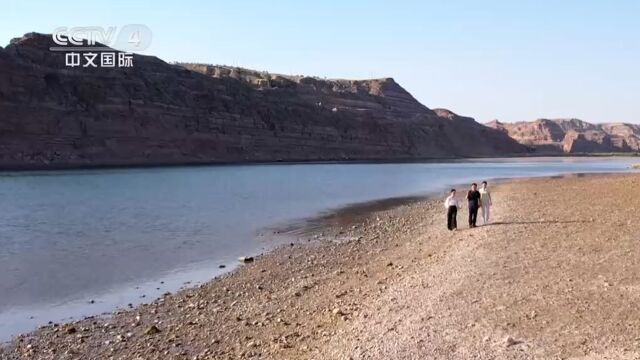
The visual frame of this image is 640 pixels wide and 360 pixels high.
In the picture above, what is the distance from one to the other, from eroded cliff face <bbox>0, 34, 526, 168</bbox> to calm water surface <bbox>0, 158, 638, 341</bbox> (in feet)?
107

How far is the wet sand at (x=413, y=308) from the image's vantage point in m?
7.60

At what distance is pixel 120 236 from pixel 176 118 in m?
79.0

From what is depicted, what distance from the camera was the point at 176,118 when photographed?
9988cm

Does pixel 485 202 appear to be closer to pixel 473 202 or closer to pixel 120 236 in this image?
pixel 473 202

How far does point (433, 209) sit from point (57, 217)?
60.3 feet

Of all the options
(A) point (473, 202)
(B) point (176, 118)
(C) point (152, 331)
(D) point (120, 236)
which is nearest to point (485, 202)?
(A) point (473, 202)

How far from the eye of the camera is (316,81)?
6289 inches

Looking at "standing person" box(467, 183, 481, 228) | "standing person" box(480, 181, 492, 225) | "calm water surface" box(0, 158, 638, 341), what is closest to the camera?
"calm water surface" box(0, 158, 638, 341)

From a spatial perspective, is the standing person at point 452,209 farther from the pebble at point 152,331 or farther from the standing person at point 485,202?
the pebble at point 152,331

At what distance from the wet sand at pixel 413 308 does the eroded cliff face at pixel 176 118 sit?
70510 mm

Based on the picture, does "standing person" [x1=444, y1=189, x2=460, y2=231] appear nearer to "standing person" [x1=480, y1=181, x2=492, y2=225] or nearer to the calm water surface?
"standing person" [x1=480, y1=181, x2=492, y2=225]

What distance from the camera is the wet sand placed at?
7.60 meters

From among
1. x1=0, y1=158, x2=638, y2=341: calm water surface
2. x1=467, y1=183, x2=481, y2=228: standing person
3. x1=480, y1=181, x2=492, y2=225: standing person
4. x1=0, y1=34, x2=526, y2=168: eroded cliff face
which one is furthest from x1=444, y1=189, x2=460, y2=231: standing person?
x1=0, y1=34, x2=526, y2=168: eroded cliff face

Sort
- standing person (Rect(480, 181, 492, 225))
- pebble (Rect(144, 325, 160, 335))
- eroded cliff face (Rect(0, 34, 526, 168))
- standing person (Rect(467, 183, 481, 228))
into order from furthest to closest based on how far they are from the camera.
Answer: eroded cliff face (Rect(0, 34, 526, 168))
standing person (Rect(480, 181, 492, 225))
standing person (Rect(467, 183, 481, 228))
pebble (Rect(144, 325, 160, 335))
